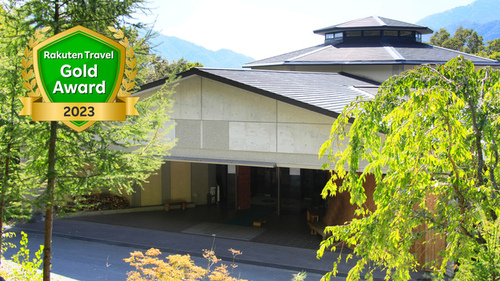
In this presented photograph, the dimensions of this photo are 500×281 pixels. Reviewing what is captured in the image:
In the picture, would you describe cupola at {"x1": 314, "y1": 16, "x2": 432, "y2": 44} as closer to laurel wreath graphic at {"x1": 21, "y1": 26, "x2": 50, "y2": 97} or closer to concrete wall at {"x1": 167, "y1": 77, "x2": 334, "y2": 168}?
concrete wall at {"x1": 167, "y1": 77, "x2": 334, "y2": 168}

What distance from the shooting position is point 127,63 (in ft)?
25.0

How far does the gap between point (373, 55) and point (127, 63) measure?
20099 mm

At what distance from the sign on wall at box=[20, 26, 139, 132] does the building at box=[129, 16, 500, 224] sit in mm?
6695

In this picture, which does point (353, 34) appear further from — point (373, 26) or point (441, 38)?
point (441, 38)

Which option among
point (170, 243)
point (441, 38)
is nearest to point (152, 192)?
point (170, 243)

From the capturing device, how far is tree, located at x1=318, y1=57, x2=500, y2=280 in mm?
4879

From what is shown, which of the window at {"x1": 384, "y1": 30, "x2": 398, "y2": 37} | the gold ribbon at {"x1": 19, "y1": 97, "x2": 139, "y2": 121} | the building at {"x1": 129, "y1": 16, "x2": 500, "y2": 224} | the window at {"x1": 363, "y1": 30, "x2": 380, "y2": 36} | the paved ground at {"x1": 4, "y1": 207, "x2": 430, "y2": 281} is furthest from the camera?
the window at {"x1": 384, "y1": 30, "x2": 398, "y2": 37}

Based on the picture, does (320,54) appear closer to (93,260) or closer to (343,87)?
(343,87)

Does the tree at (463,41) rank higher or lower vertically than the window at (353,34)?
higher

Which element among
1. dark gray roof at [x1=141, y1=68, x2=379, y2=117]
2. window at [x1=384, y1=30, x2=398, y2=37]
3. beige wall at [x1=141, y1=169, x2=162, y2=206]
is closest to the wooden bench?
beige wall at [x1=141, y1=169, x2=162, y2=206]

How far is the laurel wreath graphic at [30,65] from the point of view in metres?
6.83

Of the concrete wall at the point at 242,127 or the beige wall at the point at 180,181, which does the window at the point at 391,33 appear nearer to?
the beige wall at the point at 180,181

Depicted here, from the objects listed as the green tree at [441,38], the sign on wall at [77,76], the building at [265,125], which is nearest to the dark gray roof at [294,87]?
the building at [265,125]

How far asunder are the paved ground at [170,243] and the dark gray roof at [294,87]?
180 inches
